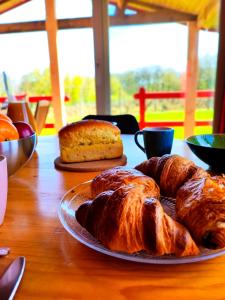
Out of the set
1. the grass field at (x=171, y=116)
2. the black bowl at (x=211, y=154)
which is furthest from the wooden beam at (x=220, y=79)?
the black bowl at (x=211, y=154)

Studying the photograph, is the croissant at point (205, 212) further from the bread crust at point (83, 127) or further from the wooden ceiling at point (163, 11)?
the wooden ceiling at point (163, 11)

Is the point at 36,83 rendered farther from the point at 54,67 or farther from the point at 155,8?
the point at 155,8

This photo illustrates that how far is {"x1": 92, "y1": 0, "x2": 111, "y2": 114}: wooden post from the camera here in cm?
253

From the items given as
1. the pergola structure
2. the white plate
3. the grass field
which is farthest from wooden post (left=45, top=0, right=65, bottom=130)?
the white plate

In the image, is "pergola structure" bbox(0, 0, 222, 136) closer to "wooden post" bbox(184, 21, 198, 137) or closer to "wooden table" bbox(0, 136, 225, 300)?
"wooden post" bbox(184, 21, 198, 137)

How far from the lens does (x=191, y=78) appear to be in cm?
270

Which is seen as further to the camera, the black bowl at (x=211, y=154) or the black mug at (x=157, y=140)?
the black mug at (x=157, y=140)

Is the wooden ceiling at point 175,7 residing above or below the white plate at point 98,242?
above

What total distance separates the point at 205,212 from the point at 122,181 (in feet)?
0.51

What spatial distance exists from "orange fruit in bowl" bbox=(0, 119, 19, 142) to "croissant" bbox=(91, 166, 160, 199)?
0.31 m

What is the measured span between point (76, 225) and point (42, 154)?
63 cm

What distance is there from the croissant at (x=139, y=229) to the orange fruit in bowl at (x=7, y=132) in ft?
1.45

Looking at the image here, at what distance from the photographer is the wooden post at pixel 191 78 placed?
8.44 feet

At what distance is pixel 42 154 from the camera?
1013 millimetres
